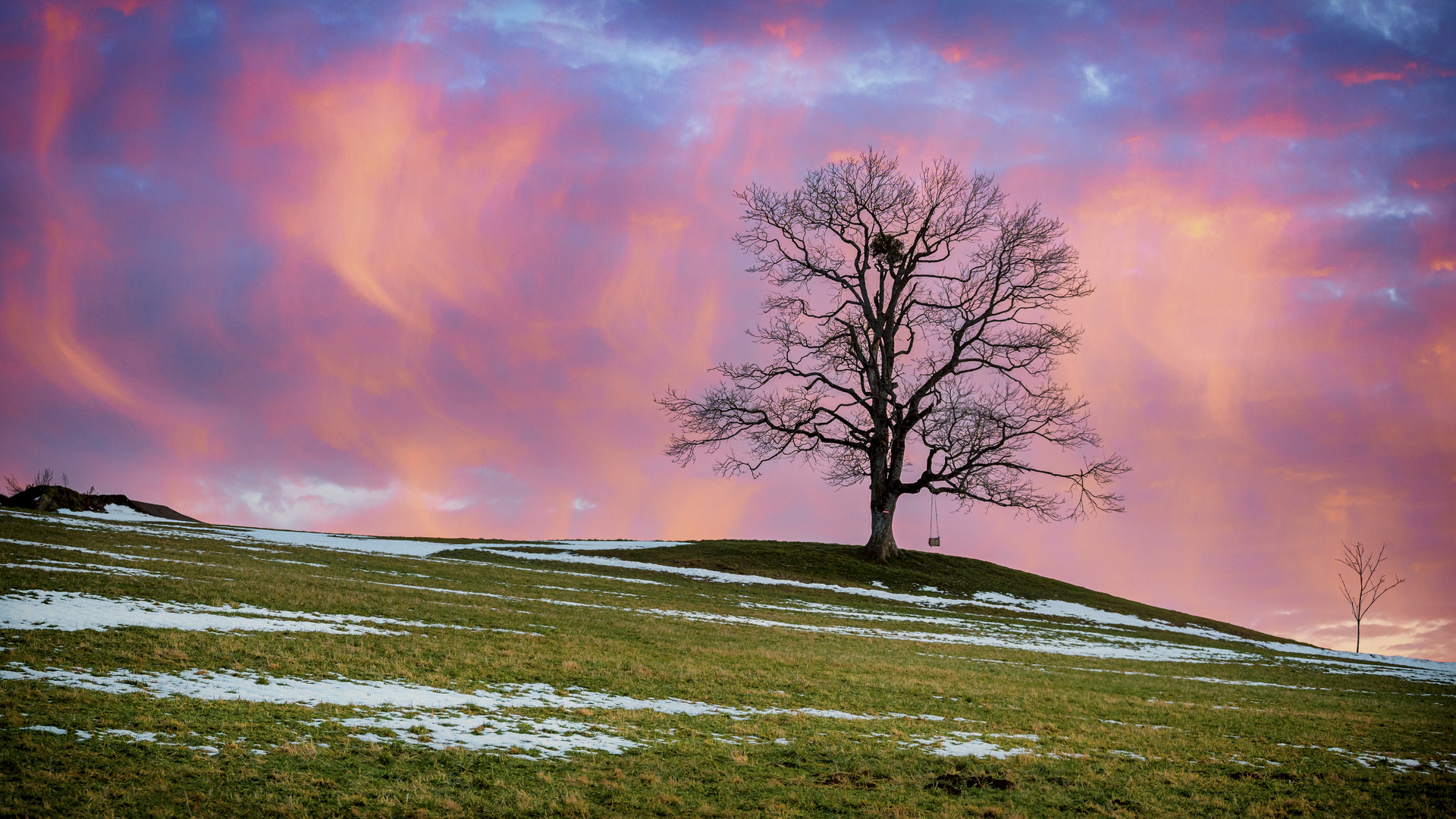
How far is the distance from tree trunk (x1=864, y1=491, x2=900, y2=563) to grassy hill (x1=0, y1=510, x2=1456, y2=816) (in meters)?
14.7

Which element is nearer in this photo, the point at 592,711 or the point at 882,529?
the point at 592,711

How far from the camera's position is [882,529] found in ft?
120

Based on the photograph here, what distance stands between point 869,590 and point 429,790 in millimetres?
25809

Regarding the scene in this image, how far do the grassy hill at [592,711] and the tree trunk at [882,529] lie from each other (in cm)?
1470

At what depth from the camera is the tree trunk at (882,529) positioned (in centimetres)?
3641

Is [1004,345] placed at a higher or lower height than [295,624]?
higher

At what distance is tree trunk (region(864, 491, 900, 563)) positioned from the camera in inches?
1433

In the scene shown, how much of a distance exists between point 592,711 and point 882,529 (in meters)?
28.7

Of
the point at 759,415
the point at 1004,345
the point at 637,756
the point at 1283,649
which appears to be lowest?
the point at 1283,649

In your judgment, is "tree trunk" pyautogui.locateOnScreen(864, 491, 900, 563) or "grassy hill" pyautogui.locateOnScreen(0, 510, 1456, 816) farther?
"tree trunk" pyautogui.locateOnScreen(864, 491, 900, 563)

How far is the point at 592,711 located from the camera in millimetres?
9195

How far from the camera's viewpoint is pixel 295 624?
12453 millimetres

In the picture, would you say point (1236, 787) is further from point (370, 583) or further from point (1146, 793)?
point (370, 583)

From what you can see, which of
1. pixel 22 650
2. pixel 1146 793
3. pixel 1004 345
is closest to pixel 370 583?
pixel 22 650
